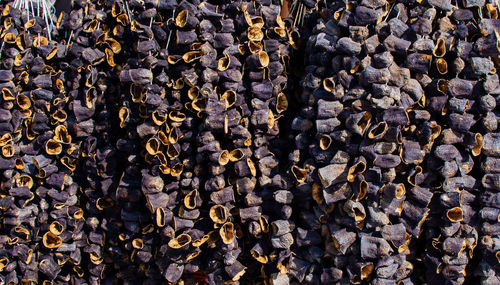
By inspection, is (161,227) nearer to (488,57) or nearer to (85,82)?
(85,82)

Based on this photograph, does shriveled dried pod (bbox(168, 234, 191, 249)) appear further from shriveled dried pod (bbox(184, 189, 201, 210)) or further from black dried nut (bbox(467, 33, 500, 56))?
black dried nut (bbox(467, 33, 500, 56))

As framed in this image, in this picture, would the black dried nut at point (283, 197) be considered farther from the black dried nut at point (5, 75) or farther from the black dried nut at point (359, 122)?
the black dried nut at point (5, 75)

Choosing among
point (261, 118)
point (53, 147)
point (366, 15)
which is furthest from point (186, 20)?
point (53, 147)

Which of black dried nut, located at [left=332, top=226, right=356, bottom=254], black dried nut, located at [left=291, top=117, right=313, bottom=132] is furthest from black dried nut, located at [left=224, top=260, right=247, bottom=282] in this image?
black dried nut, located at [left=291, top=117, right=313, bottom=132]

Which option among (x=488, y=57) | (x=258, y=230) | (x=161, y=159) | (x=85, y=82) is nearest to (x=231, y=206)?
(x=258, y=230)

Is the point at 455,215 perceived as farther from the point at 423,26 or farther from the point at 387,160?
the point at 423,26

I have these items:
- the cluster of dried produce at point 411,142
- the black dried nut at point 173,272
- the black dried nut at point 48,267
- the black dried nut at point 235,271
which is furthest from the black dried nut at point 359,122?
the black dried nut at point 48,267
